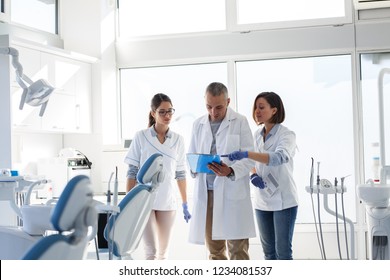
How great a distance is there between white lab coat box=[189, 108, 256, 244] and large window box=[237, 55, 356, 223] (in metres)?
1.72

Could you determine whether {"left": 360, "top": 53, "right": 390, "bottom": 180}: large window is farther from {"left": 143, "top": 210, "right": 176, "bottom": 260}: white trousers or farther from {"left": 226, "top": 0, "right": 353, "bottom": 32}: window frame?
{"left": 143, "top": 210, "right": 176, "bottom": 260}: white trousers

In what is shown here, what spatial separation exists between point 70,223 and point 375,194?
2.26 meters

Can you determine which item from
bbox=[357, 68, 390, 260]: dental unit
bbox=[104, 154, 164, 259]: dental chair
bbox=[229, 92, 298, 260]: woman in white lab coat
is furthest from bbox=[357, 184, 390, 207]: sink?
bbox=[104, 154, 164, 259]: dental chair

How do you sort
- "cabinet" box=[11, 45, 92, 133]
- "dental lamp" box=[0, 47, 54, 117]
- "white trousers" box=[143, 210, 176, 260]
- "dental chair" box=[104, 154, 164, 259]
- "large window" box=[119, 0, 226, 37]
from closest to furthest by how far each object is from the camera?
"dental chair" box=[104, 154, 164, 259]
"dental lamp" box=[0, 47, 54, 117]
"white trousers" box=[143, 210, 176, 260]
"cabinet" box=[11, 45, 92, 133]
"large window" box=[119, 0, 226, 37]

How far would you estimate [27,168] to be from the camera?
14.9ft

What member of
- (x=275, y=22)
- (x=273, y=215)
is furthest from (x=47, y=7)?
(x=273, y=215)

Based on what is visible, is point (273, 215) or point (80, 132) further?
point (80, 132)

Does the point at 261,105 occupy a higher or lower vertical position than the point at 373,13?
lower

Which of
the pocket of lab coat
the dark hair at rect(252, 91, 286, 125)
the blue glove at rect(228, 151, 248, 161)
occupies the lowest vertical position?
the blue glove at rect(228, 151, 248, 161)

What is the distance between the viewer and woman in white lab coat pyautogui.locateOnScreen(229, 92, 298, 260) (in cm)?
286

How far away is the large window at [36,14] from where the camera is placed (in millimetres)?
4598

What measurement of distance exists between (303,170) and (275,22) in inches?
50.1

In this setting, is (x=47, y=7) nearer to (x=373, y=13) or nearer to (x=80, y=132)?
(x=80, y=132)

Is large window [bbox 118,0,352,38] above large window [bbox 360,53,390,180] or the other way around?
above
